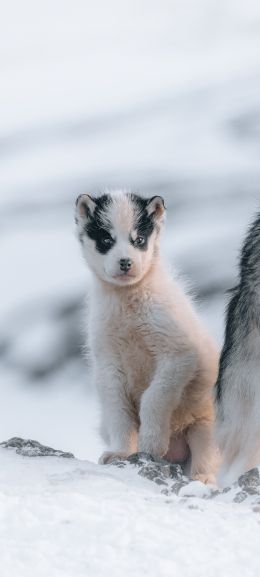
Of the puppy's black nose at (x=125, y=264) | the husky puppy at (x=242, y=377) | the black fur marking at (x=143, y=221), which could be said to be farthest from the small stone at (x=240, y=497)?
the black fur marking at (x=143, y=221)

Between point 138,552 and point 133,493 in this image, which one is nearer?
point 138,552

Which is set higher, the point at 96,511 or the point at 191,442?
the point at 191,442

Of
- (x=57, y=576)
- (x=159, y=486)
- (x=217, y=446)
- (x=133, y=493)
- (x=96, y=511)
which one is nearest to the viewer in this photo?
(x=57, y=576)

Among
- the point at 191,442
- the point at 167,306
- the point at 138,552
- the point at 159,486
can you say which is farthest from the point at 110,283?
the point at 138,552

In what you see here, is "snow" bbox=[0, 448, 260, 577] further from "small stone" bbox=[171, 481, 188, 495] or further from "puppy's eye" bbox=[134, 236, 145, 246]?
"puppy's eye" bbox=[134, 236, 145, 246]

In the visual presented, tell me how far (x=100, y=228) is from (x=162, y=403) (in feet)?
3.65

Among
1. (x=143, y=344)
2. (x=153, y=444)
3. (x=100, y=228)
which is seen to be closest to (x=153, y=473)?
(x=153, y=444)

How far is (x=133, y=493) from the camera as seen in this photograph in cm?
487

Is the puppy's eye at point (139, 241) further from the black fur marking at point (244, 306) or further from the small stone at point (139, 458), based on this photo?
the small stone at point (139, 458)

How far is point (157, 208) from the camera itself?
22.9 ft

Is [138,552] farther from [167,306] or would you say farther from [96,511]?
[167,306]

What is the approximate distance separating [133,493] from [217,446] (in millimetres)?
1668

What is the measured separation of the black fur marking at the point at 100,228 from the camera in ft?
22.3

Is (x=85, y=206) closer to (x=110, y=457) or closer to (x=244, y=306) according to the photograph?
(x=244, y=306)
